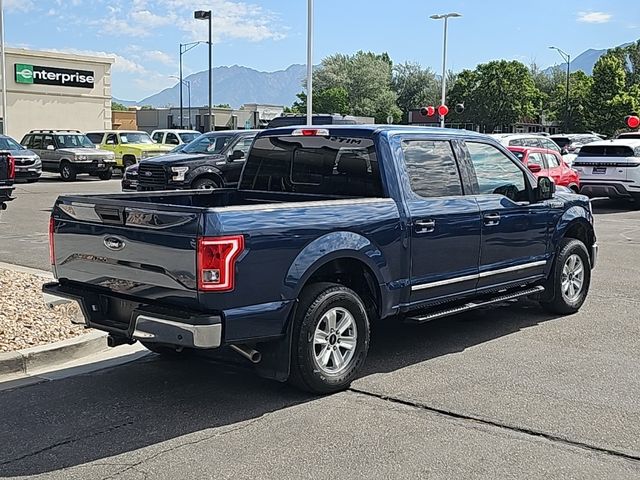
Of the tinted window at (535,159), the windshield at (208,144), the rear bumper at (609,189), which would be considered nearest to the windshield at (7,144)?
the windshield at (208,144)

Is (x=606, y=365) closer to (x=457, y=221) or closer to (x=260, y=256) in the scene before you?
(x=457, y=221)

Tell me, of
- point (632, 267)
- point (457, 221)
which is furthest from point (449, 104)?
point (457, 221)

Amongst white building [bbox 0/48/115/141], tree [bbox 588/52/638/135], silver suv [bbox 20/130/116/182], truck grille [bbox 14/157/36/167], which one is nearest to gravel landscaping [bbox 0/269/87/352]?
truck grille [bbox 14/157/36/167]

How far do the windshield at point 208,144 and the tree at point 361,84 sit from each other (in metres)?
72.2

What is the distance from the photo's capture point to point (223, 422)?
17.2ft

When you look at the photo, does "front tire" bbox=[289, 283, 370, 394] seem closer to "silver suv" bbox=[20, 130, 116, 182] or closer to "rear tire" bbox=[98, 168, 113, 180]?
"silver suv" bbox=[20, 130, 116, 182]

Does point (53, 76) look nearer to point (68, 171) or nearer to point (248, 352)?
point (68, 171)

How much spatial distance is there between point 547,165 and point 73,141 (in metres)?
19.0

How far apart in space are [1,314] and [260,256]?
344 centimetres

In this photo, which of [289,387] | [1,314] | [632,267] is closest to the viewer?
[289,387]

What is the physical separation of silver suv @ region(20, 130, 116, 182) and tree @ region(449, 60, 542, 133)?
5131 cm

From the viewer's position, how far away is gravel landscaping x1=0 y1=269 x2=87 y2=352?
21.9 feet

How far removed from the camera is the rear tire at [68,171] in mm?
28788

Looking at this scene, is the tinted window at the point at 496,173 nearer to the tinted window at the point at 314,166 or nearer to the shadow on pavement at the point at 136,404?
the tinted window at the point at 314,166
